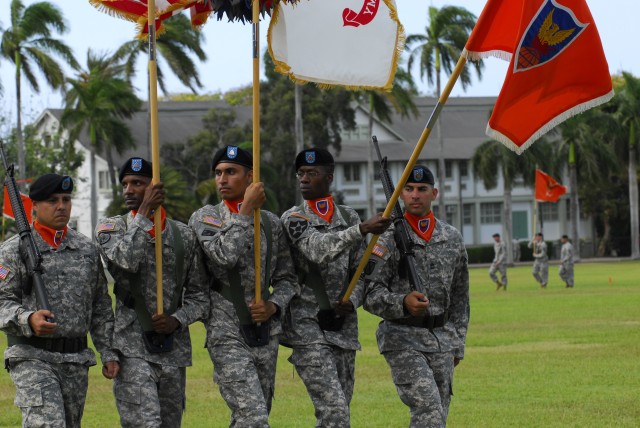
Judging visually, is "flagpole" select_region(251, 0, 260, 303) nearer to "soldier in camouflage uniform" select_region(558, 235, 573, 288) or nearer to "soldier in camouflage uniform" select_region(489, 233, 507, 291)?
"soldier in camouflage uniform" select_region(489, 233, 507, 291)

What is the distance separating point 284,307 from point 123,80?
53782mm

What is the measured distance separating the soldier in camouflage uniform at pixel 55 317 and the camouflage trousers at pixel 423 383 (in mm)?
2316

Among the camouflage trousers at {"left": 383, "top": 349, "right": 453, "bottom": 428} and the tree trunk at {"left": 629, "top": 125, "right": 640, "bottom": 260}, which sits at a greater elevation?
the tree trunk at {"left": 629, "top": 125, "right": 640, "bottom": 260}

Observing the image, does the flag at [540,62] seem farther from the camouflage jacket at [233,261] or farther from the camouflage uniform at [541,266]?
the camouflage uniform at [541,266]

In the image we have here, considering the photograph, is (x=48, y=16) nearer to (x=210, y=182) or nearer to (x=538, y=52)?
(x=210, y=182)

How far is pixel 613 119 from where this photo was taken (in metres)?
76.9

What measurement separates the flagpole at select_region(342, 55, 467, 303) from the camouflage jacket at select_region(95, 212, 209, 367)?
1151mm

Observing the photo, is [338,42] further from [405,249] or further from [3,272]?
[3,272]

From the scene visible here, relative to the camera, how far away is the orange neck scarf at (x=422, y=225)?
10.3 metres

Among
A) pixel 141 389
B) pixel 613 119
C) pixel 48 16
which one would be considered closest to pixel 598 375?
pixel 141 389

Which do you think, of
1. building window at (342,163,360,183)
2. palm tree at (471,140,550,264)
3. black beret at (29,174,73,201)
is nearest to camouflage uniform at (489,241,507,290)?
palm tree at (471,140,550,264)

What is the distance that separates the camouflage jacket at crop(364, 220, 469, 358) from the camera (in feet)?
32.4

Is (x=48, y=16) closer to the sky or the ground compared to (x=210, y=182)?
closer to the sky

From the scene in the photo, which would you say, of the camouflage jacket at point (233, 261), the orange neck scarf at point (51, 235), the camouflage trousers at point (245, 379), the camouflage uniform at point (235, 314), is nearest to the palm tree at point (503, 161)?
the camouflage jacket at point (233, 261)
